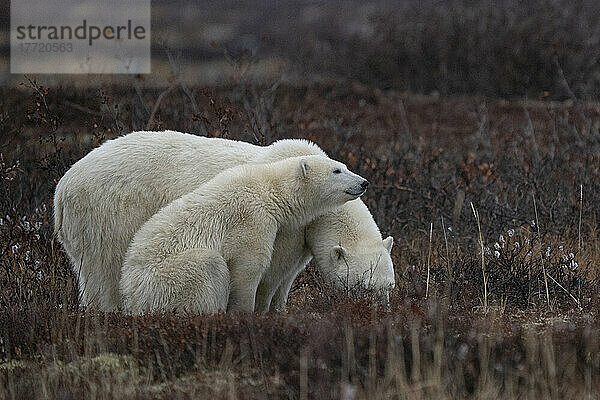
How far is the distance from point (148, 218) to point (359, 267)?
1.27 meters

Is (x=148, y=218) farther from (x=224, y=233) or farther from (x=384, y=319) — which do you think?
(x=384, y=319)

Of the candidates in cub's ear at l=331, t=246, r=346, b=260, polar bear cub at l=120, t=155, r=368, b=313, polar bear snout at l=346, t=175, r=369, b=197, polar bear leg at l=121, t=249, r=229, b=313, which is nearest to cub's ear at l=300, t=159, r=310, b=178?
polar bear cub at l=120, t=155, r=368, b=313

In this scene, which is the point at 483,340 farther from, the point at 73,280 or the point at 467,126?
the point at 467,126

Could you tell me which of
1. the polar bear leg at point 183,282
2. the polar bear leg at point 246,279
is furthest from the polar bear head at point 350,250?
the polar bear leg at point 183,282

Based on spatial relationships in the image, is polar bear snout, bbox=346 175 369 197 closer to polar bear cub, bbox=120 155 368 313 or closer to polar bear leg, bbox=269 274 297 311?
polar bear cub, bbox=120 155 368 313

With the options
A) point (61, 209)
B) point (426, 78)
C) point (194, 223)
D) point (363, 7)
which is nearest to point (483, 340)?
point (194, 223)

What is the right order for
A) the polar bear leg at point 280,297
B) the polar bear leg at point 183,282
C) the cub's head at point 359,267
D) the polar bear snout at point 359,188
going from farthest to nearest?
the polar bear leg at point 280,297 < the cub's head at point 359,267 < the polar bear snout at point 359,188 < the polar bear leg at point 183,282

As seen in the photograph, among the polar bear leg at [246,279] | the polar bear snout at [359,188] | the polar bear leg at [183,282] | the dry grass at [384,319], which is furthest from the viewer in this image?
the polar bear snout at [359,188]

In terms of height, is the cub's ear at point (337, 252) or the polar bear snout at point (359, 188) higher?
the polar bear snout at point (359, 188)

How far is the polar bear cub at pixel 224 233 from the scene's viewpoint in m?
4.68

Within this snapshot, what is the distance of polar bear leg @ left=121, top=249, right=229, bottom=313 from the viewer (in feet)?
15.3

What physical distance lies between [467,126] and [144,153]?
1079cm

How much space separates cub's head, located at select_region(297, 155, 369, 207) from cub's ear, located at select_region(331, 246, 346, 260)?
0.25 m

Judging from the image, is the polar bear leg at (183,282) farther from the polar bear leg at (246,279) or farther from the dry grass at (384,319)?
the dry grass at (384,319)
